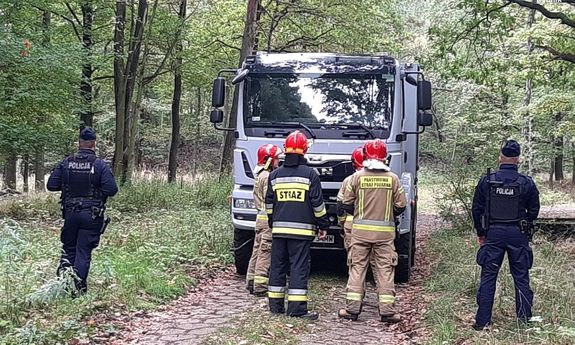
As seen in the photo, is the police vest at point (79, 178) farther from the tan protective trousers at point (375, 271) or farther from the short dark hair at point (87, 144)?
the tan protective trousers at point (375, 271)

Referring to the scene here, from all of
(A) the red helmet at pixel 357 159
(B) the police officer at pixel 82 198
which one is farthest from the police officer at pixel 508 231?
(B) the police officer at pixel 82 198

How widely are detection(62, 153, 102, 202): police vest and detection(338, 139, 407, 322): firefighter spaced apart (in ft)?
9.53

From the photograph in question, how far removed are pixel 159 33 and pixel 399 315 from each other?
15.4 metres

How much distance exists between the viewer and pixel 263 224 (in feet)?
27.0

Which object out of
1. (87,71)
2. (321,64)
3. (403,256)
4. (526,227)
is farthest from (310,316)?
(87,71)

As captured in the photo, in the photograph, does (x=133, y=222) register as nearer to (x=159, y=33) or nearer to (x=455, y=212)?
(x=455, y=212)

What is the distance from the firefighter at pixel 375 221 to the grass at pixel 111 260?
2401 mm

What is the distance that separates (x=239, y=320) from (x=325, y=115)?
3380 mm

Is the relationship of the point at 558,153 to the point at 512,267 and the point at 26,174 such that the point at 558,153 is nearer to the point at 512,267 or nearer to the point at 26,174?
the point at 26,174

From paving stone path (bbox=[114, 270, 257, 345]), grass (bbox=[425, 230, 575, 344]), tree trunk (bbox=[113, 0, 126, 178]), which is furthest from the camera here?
tree trunk (bbox=[113, 0, 126, 178])

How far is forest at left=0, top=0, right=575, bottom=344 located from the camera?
6.56 metres

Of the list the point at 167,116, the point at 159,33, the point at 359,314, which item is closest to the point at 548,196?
the point at 159,33

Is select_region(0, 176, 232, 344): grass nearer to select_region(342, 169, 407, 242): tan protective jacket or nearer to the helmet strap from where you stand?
the helmet strap

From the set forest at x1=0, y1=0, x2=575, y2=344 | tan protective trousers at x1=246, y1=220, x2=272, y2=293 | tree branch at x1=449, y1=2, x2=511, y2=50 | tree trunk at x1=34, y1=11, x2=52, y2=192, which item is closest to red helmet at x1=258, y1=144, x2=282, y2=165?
tan protective trousers at x1=246, y1=220, x2=272, y2=293
